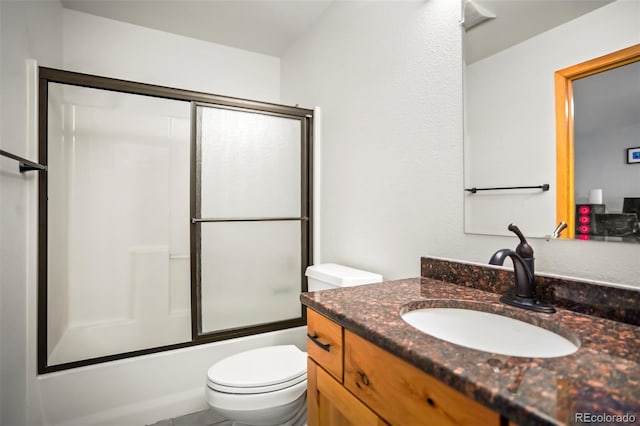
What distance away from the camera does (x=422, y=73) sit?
1.44 metres

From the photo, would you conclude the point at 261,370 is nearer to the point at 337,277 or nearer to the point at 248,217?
the point at 337,277

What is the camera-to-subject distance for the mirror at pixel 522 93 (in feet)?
3.05

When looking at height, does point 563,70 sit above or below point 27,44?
below

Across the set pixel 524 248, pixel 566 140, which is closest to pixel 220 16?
pixel 566 140

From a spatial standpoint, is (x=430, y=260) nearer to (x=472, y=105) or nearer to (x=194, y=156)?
(x=472, y=105)

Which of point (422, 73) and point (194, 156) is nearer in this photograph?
point (422, 73)

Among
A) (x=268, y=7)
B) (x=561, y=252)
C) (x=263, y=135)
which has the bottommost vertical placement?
(x=561, y=252)

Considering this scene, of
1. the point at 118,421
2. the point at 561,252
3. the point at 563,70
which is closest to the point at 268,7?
the point at 563,70

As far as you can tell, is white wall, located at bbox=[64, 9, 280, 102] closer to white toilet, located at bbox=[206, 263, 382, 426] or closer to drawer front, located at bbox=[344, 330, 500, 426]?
white toilet, located at bbox=[206, 263, 382, 426]

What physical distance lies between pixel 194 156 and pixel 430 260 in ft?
4.69

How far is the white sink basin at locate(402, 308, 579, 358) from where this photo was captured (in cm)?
80

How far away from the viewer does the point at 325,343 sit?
Result: 978mm

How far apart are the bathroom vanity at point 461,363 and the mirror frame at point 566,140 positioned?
0.21m

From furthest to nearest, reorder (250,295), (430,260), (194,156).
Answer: (250,295)
(194,156)
(430,260)
